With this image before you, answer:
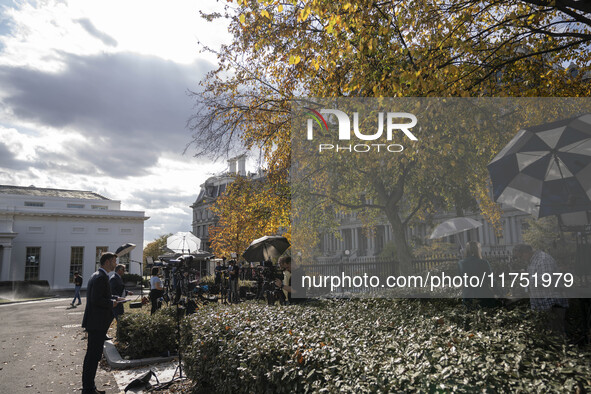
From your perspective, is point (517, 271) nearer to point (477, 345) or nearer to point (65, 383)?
point (477, 345)

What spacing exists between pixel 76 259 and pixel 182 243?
3243 centimetres

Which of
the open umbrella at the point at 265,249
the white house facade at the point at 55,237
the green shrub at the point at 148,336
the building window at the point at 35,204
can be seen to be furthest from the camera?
the building window at the point at 35,204

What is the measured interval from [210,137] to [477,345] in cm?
1205

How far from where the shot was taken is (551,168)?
761 cm

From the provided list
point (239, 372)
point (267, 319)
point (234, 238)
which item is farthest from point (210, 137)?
point (234, 238)

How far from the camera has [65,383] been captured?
23.8ft

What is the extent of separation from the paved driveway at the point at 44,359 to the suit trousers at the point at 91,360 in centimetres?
61

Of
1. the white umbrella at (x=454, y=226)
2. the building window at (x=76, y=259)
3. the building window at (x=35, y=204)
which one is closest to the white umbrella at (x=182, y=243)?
the white umbrella at (x=454, y=226)

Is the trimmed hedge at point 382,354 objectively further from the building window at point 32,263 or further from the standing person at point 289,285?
the building window at point 32,263

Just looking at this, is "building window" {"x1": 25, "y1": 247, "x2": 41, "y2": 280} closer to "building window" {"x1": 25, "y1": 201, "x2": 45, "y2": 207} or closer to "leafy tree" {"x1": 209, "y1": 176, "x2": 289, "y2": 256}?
"building window" {"x1": 25, "y1": 201, "x2": 45, "y2": 207}

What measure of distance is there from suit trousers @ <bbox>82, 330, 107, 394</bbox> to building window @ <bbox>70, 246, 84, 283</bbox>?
49.1 m

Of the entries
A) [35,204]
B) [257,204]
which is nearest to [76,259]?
[35,204]

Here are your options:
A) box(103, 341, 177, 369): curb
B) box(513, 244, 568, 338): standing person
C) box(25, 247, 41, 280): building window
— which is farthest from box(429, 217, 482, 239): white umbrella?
box(25, 247, 41, 280): building window

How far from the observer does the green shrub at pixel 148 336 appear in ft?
28.8
